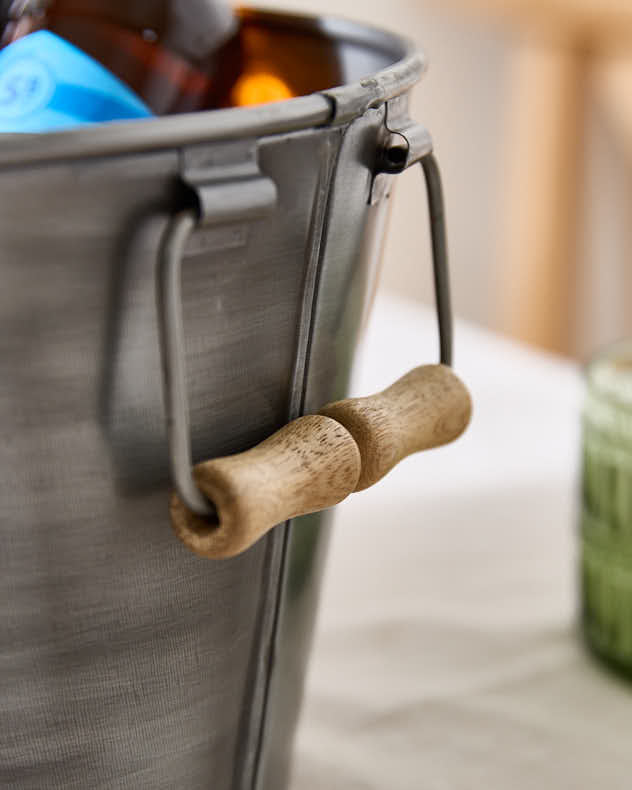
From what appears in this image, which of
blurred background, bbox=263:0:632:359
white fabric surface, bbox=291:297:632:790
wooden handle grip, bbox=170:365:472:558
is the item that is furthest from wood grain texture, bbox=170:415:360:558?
blurred background, bbox=263:0:632:359

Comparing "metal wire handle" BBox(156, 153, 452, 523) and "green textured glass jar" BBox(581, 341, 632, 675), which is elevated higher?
"metal wire handle" BBox(156, 153, 452, 523)

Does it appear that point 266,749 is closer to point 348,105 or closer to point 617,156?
point 348,105

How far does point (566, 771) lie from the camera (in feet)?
1.16

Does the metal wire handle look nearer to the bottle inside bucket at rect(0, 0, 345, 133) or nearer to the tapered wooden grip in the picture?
the tapered wooden grip

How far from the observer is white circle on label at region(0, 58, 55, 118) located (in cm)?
33

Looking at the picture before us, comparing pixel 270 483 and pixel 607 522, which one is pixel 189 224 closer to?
pixel 270 483

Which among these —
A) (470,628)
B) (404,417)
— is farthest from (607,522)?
(404,417)

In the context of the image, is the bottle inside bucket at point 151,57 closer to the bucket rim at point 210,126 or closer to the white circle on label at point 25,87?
the white circle on label at point 25,87

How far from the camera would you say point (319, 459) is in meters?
0.23

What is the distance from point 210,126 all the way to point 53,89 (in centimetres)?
15

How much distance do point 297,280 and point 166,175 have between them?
4 cm

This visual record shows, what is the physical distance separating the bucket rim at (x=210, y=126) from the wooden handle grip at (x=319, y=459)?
6cm

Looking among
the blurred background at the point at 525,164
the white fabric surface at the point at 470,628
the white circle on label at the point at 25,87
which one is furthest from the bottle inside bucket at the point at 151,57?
the blurred background at the point at 525,164

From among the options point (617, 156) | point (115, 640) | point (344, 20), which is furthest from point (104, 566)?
point (617, 156)
